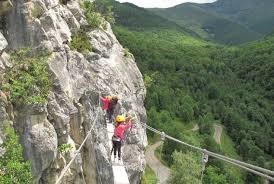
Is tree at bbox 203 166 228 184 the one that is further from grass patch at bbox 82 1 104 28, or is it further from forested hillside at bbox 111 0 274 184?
grass patch at bbox 82 1 104 28

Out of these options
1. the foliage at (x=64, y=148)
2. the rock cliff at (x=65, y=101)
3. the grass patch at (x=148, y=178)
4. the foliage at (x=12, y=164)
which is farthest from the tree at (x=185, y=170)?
the foliage at (x=12, y=164)

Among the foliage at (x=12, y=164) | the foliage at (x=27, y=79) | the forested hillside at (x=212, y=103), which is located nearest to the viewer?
the foliage at (x=12, y=164)

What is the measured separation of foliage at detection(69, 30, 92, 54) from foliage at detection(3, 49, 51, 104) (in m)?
4.75

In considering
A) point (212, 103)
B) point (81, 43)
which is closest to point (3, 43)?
point (81, 43)

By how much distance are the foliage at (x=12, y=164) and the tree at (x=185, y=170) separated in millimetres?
66103

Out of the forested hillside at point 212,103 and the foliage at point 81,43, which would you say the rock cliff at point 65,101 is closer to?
the foliage at point 81,43

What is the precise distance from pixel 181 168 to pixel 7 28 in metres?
66.7

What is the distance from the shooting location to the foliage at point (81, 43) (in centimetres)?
2753

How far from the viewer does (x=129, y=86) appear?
3256cm

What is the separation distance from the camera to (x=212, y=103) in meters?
152

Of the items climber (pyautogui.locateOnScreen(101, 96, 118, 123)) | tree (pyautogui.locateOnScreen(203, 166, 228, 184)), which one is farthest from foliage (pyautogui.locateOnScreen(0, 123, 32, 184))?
tree (pyautogui.locateOnScreen(203, 166, 228, 184))

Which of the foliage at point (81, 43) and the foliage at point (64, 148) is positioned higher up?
the foliage at point (81, 43)

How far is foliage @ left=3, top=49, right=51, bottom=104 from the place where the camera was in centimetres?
2077

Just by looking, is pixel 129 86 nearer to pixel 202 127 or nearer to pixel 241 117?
pixel 202 127
